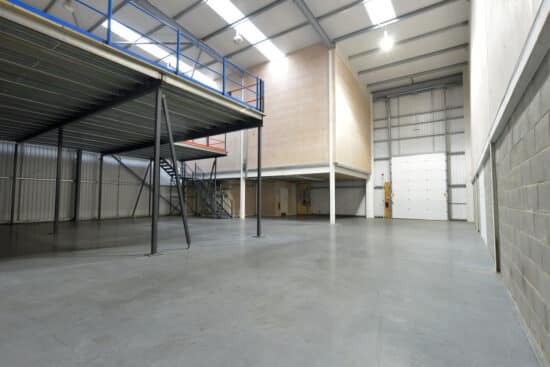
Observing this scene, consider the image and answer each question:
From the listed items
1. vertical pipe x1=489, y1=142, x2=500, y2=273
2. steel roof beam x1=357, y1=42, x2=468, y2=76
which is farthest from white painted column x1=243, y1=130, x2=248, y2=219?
A: vertical pipe x1=489, y1=142, x2=500, y2=273

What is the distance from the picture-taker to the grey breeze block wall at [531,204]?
213 cm

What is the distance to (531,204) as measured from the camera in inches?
101

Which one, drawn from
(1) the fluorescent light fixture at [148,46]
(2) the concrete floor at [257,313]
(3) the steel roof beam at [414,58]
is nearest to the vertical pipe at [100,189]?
(1) the fluorescent light fixture at [148,46]

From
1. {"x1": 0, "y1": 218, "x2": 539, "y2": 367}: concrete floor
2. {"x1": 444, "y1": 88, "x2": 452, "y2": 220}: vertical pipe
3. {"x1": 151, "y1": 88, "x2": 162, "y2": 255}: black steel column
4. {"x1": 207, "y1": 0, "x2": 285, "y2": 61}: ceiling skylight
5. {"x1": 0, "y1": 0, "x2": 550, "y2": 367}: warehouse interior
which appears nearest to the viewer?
{"x1": 0, "y1": 218, "x2": 539, "y2": 367}: concrete floor

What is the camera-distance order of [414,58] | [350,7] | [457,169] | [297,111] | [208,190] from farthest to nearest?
[208,190] → [457,169] → [414,58] → [297,111] → [350,7]

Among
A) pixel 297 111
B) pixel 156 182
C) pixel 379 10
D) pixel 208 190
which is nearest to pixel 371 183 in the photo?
pixel 297 111

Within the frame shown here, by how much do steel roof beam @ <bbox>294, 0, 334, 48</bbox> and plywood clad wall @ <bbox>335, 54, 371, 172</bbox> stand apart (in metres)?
0.96

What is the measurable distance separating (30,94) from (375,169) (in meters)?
19.1

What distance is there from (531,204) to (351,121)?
48.3 ft

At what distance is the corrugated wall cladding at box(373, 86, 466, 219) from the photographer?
17.2m

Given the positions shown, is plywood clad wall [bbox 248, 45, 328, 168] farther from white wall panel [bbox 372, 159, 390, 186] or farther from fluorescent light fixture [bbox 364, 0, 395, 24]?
white wall panel [bbox 372, 159, 390, 186]

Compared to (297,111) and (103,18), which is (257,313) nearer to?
(297,111)

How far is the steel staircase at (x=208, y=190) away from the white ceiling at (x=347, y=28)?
8.49 m

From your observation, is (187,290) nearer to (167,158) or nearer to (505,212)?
(505,212)
